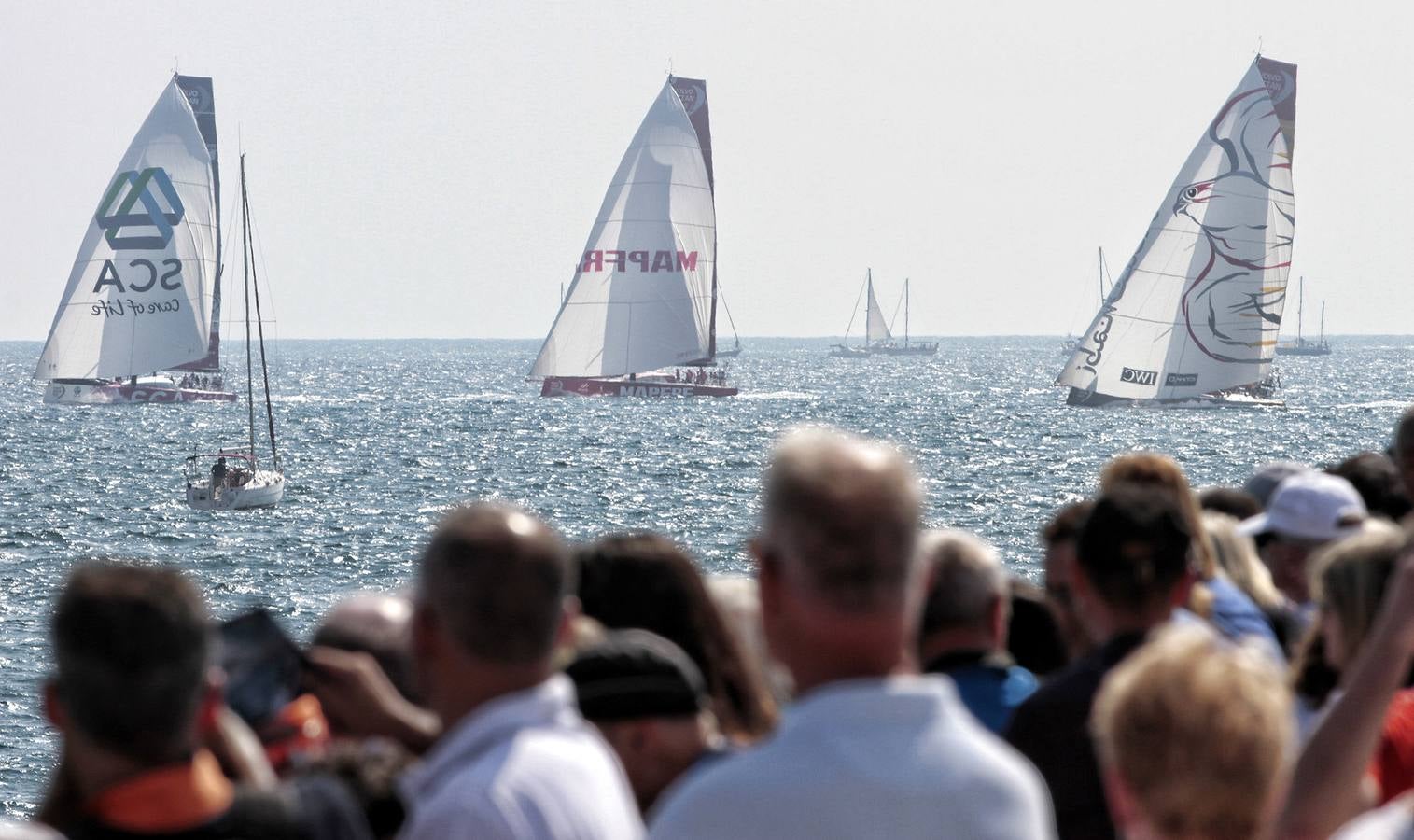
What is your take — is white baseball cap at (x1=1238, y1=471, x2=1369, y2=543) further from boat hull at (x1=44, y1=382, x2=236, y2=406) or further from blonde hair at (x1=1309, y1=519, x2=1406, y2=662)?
boat hull at (x1=44, y1=382, x2=236, y2=406)

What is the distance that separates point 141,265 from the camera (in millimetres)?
78688

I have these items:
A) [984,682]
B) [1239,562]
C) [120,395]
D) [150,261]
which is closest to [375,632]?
[984,682]

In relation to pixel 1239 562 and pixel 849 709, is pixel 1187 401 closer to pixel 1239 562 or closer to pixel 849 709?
pixel 1239 562

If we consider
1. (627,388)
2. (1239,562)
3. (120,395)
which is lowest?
(120,395)

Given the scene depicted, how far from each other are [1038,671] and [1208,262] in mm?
53155

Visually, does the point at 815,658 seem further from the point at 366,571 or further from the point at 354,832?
the point at 366,571

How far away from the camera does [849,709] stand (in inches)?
90.1

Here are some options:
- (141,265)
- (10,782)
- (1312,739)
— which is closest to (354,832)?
(1312,739)

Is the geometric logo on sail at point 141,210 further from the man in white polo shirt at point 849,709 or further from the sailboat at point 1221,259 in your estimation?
the man in white polo shirt at point 849,709

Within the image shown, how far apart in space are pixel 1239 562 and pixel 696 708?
229cm

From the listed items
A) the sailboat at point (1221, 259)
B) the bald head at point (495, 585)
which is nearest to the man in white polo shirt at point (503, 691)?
the bald head at point (495, 585)

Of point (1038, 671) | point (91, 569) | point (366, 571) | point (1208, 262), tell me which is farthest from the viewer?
point (1208, 262)

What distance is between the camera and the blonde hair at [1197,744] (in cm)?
248

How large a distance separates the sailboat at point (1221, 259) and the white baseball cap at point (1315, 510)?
52.0 metres
